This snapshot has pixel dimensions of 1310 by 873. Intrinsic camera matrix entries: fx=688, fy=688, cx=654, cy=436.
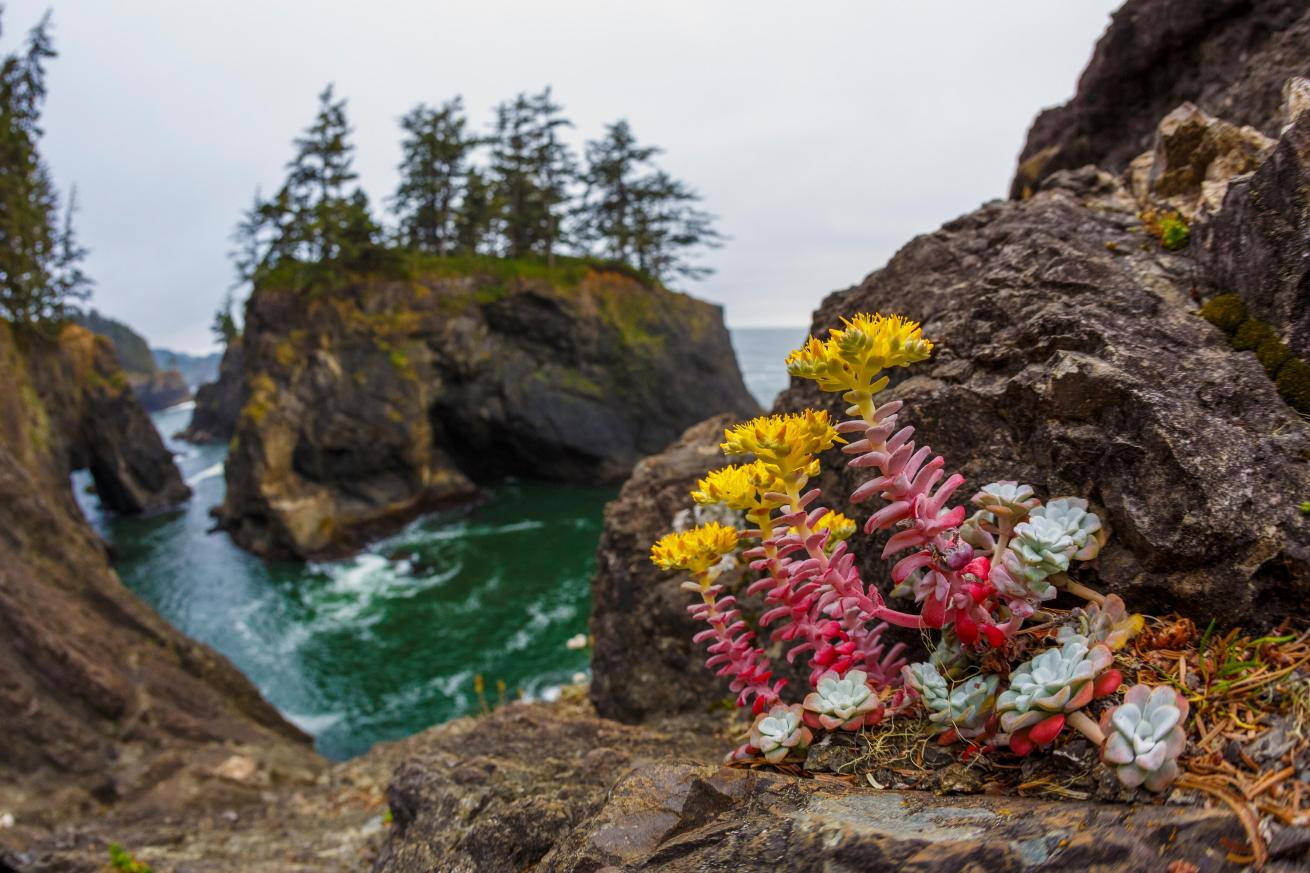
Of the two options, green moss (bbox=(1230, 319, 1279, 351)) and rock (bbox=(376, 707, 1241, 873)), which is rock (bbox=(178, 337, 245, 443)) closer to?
rock (bbox=(376, 707, 1241, 873))

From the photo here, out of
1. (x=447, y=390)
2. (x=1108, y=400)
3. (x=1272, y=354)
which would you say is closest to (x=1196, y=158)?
(x=1272, y=354)

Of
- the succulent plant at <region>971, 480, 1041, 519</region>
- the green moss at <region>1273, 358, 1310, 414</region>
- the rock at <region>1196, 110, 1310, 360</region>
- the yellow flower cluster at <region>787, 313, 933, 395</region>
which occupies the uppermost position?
the rock at <region>1196, 110, 1310, 360</region>

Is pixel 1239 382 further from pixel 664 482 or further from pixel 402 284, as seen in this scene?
pixel 402 284

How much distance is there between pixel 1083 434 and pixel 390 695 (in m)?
16.5

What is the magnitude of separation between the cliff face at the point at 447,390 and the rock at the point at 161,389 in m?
119

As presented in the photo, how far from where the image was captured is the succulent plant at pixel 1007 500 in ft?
6.46

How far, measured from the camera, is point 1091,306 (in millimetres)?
2709

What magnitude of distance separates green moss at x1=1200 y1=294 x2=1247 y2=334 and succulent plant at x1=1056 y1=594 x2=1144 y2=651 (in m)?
1.32

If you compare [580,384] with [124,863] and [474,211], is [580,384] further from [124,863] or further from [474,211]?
[124,863]

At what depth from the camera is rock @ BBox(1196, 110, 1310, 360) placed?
7.43 ft

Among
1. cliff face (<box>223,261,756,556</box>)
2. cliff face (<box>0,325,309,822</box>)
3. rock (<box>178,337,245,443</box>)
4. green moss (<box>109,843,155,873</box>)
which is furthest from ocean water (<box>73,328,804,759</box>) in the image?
rock (<box>178,337,245,443</box>)

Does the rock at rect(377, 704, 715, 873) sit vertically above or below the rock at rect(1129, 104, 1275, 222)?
below

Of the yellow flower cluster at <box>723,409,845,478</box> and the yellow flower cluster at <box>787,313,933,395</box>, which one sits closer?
the yellow flower cluster at <box>787,313,933,395</box>

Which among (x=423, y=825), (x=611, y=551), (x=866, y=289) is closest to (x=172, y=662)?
(x=611, y=551)
